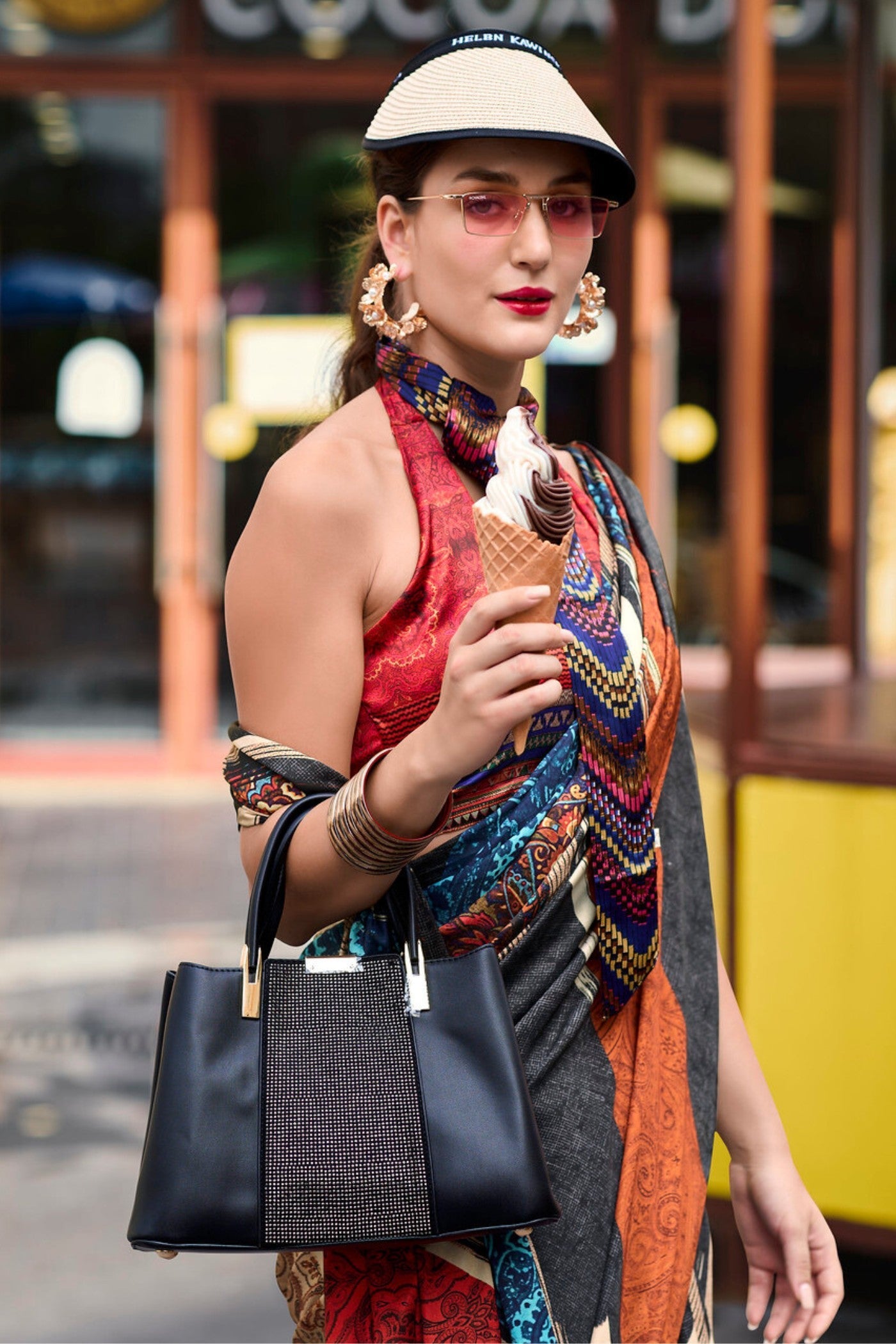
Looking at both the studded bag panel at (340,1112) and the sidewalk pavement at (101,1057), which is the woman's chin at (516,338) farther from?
the sidewalk pavement at (101,1057)

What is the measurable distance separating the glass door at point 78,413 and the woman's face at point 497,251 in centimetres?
868

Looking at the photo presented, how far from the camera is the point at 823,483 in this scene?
935 cm

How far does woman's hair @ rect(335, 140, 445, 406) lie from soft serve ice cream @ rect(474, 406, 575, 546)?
0.38m

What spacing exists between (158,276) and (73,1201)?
6781mm

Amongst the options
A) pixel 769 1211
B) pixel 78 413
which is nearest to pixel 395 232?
pixel 769 1211

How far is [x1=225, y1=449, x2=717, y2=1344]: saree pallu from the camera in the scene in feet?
5.42

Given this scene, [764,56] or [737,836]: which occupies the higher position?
[764,56]

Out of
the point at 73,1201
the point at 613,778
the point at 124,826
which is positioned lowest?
the point at 73,1201

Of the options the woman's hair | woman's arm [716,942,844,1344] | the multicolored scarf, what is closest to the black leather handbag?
the multicolored scarf

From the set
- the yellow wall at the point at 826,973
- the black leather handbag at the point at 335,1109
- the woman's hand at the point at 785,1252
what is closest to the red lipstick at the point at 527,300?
the black leather handbag at the point at 335,1109

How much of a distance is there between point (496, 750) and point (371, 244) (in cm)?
70

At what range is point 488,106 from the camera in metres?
1.69

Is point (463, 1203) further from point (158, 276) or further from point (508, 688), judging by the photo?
point (158, 276)

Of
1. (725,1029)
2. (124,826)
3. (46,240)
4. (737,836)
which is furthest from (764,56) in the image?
(46,240)
